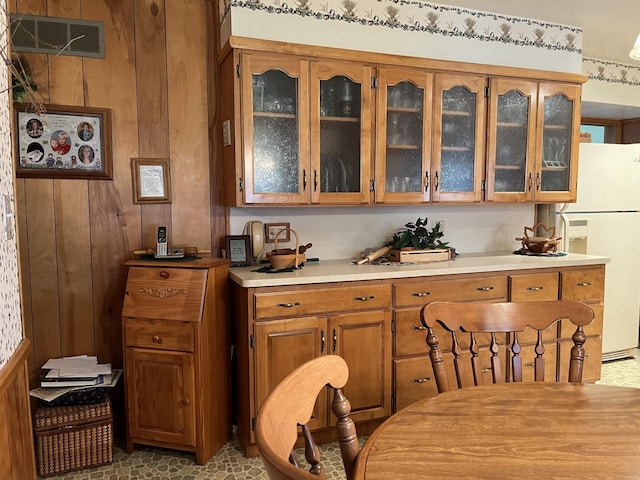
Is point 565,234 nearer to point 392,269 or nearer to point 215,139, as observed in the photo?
point 392,269

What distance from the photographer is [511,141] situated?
315cm

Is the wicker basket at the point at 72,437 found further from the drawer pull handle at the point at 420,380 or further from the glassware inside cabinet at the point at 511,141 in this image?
the glassware inside cabinet at the point at 511,141

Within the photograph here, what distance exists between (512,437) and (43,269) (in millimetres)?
2502

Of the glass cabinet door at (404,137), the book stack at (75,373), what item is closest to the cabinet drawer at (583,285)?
the glass cabinet door at (404,137)

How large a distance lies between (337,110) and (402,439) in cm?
204

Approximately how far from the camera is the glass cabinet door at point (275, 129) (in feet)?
8.30

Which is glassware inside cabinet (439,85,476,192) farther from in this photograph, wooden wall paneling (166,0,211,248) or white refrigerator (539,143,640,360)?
wooden wall paneling (166,0,211,248)

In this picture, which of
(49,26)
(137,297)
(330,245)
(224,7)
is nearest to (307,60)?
(224,7)

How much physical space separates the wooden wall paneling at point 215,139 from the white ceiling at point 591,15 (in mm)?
1458

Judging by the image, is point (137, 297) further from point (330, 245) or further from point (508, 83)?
point (508, 83)

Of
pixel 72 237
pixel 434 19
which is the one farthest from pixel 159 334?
pixel 434 19

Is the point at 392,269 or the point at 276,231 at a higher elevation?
the point at 276,231

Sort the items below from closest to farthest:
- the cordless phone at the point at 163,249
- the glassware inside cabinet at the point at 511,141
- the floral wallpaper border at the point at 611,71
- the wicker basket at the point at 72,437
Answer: the wicker basket at the point at 72,437 → the cordless phone at the point at 163,249 → the glassware inside cabinet at the point at 511,141 → the floral wallpaper border at the point at 611,71

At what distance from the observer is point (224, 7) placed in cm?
263
